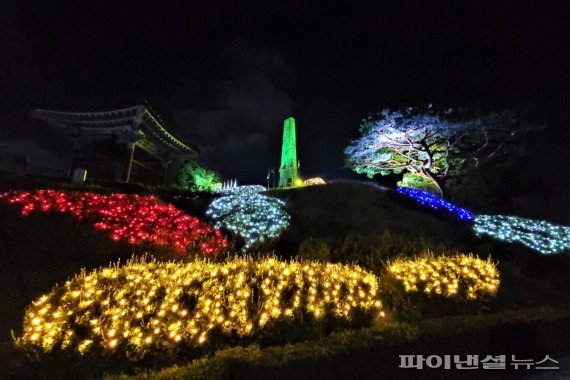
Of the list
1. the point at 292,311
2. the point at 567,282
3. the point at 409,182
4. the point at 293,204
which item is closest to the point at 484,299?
the point at 292,311

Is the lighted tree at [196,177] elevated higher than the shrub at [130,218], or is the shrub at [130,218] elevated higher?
the lighted tree at [196,177]

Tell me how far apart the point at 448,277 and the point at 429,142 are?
17.7 metres

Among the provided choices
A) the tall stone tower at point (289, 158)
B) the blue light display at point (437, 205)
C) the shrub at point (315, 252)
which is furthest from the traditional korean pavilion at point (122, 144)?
the blue light display at point (437, 205)

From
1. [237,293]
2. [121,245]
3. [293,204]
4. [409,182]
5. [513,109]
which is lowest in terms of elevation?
[237,293]

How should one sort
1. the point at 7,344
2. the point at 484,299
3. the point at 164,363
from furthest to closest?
the point at 484,299 < the point at 7,344 < the point at 164,363

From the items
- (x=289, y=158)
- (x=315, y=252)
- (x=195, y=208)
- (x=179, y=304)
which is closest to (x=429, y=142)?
(x=289, y=158)

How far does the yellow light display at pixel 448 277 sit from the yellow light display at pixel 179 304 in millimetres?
1037

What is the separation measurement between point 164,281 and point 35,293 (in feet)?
8.73

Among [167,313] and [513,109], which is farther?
[513,109]

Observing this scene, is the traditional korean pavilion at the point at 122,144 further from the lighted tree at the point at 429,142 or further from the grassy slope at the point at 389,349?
the grassy slope at the point at 389,349

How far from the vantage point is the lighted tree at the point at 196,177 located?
876 inches

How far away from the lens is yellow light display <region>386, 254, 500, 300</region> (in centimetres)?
637

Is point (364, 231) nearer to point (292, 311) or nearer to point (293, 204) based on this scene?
point (293, 204)

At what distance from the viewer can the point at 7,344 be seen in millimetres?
4422
